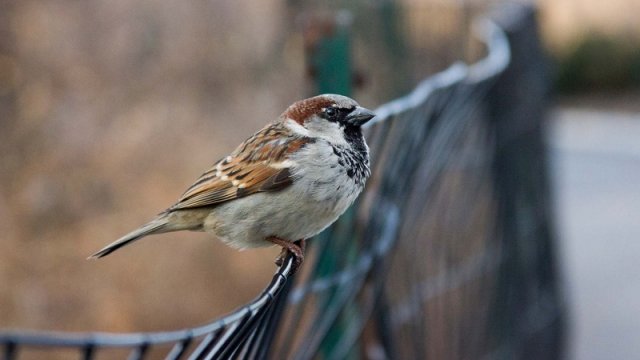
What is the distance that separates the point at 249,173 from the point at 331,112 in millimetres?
178

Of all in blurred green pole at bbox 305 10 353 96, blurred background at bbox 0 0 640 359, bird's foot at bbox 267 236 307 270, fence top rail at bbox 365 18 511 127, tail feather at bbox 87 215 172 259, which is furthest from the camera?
blurred background at bbox 0 0 640 359

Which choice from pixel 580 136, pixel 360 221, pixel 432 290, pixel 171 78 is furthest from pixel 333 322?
pixel 580 136

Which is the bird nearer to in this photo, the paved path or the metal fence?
the metal fence

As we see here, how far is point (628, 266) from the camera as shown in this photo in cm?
676

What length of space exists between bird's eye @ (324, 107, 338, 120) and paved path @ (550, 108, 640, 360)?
319 centimetres

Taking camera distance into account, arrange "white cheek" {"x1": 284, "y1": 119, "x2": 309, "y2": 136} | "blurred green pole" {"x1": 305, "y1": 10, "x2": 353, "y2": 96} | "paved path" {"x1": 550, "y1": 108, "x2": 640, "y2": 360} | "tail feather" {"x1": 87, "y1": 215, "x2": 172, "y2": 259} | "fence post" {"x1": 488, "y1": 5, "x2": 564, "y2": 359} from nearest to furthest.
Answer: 1. "tail feather" {"x1": 87, "y1": 215, "x2": 172, "y2": 259}
2. "white cheek" {"x1": 284, "y1": 119, "x2": 309, "y2": 136}
3. "blurred green pole" {"x1": 305, "y1": 10, "x2": 353, "y2": 96}
4. "fence post" {"x1": 488, "y1": 5, "x2": 564, "y2": 359}
5. "paved path" {"x1": 550, "y1": 108, "x2": 640, "y2": 360}

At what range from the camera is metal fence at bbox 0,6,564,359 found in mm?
1881

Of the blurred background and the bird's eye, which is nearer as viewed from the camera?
the bird's eye

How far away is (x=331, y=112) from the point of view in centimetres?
189

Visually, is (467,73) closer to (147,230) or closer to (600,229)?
(147,230)

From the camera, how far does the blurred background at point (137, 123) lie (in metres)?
4.32

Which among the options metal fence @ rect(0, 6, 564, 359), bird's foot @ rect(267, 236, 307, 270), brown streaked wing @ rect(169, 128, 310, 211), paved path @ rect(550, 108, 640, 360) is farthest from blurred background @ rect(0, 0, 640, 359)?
bird's foot @ rect(267, 236, 307, 270)

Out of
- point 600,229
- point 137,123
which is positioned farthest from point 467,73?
point 600,229

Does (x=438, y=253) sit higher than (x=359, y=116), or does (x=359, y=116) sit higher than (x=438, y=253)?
(x=359, y=116)
